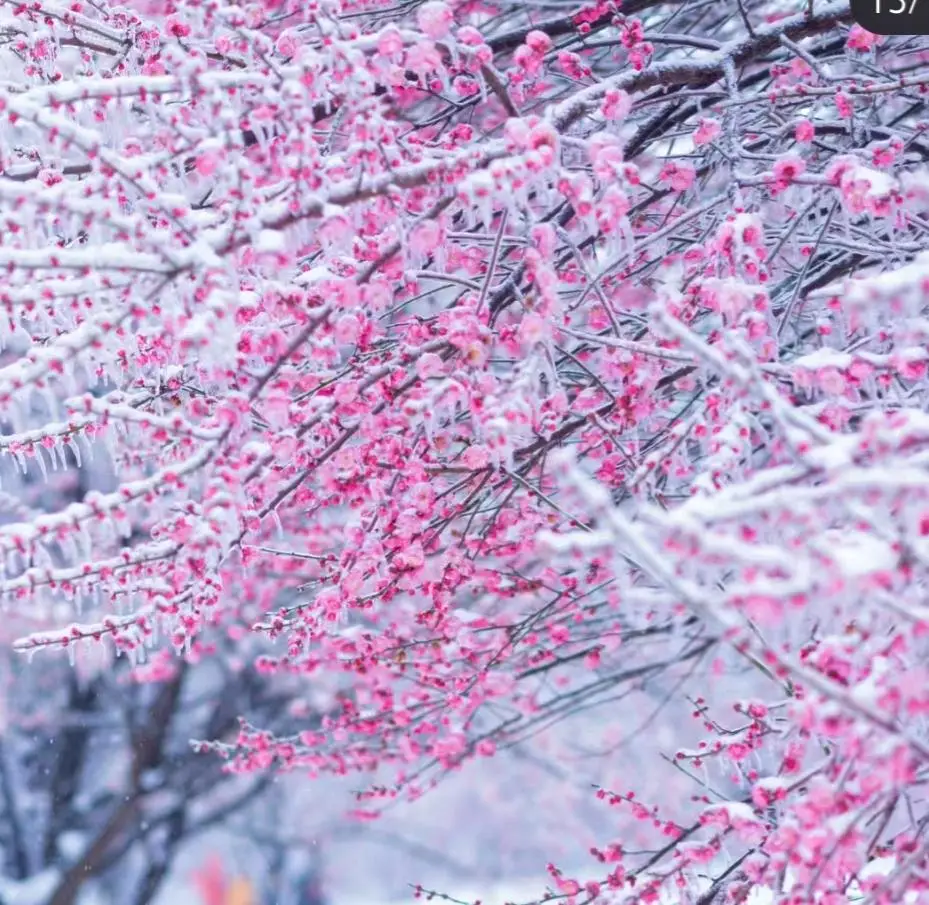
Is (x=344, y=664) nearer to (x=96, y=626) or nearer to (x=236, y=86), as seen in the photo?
(x=96, y=626)

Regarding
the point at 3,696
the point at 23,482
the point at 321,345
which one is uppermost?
the point at 321,345

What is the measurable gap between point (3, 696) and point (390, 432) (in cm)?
1067

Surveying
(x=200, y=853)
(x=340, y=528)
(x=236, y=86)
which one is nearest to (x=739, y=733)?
(x=236, y=86)

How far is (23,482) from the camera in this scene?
1066 cm

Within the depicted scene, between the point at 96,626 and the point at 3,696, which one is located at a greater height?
the point at 96,626

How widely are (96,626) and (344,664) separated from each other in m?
1.78

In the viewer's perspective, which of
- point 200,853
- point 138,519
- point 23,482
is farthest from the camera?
point 200,853

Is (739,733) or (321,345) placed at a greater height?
(321,345)

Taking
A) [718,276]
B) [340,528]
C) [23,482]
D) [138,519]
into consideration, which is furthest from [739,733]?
[23,482]

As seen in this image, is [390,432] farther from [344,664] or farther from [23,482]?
[23,482]

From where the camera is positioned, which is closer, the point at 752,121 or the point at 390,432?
the point at 390,432

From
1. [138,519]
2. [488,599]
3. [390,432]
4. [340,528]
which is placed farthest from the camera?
[138,519]

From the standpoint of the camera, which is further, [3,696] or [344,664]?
[3,696]

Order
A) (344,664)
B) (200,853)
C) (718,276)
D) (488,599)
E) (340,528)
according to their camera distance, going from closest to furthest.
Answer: (718,276), (344,664), (340,528), (488,599), (200,853)
